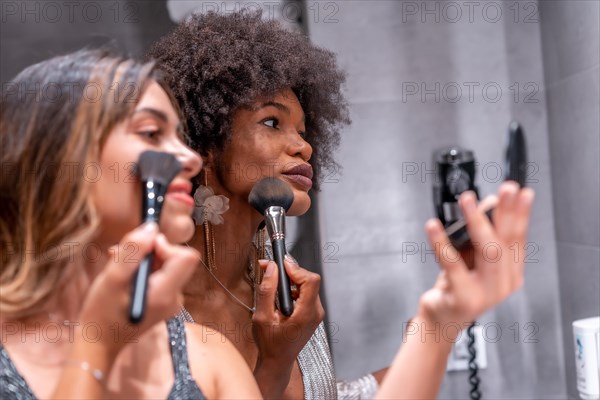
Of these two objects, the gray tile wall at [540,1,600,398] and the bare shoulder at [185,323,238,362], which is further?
the gray tile wall at [540,1,600,398]

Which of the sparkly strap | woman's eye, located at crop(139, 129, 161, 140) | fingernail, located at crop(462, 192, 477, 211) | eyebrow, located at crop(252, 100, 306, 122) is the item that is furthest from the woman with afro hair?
fingernail, located at crop(462, 192, 477, 211)

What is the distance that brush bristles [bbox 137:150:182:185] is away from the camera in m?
0.62

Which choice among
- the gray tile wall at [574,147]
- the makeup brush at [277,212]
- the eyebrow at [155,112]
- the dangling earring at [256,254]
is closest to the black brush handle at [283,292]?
the makeup brush at [277,212]

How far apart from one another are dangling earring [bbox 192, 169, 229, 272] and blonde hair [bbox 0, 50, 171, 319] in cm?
26

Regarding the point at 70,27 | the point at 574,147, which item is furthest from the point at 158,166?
the point at 574,147

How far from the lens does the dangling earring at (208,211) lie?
0.92 m

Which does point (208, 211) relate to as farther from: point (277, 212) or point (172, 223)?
point (172, 223)

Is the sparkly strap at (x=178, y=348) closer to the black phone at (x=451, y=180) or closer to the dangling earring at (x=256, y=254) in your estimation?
the dangling earring at (x=256, y=254)

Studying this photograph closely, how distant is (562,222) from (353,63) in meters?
0.44

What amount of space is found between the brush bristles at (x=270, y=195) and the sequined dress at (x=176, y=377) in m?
0.19

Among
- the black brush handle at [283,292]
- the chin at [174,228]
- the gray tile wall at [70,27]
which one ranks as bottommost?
the black brush handle at [283,292]

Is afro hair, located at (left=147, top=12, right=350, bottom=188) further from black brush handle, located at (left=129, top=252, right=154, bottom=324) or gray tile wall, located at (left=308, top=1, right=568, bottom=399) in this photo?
black brush handle, located at (left=129, top=252, right=154, bottom=324)

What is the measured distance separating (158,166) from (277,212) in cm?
25

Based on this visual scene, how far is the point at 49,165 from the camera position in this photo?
0.66 metres
